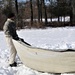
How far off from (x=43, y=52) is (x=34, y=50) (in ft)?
1.33

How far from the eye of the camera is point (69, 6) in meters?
49.9

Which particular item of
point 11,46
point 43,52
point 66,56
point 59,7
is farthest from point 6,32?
point 59,7

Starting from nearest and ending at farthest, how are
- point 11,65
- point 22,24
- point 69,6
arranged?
point 11,65 → point 22,24 → point 69,6

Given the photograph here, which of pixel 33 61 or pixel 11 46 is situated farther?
pixel 11 46

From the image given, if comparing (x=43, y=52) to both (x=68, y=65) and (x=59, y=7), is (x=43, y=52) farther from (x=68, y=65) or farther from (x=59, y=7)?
(x=59, y=7)

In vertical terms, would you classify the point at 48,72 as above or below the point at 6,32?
below

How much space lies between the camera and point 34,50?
882cm

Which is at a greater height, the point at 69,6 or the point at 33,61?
the point at 33,61

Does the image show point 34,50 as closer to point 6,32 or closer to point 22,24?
point 6,32

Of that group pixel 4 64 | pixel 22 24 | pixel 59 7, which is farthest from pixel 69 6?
pixel 4 64

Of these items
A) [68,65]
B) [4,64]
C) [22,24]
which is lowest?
[22,24]

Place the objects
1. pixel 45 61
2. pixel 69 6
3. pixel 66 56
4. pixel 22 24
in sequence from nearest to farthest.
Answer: pixel 66 56
pixel 45 61
pixel 22 24
pixel 69 6

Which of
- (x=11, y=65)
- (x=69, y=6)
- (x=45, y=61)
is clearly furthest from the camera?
(x=69, y=6)

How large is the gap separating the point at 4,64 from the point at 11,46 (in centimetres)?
75
